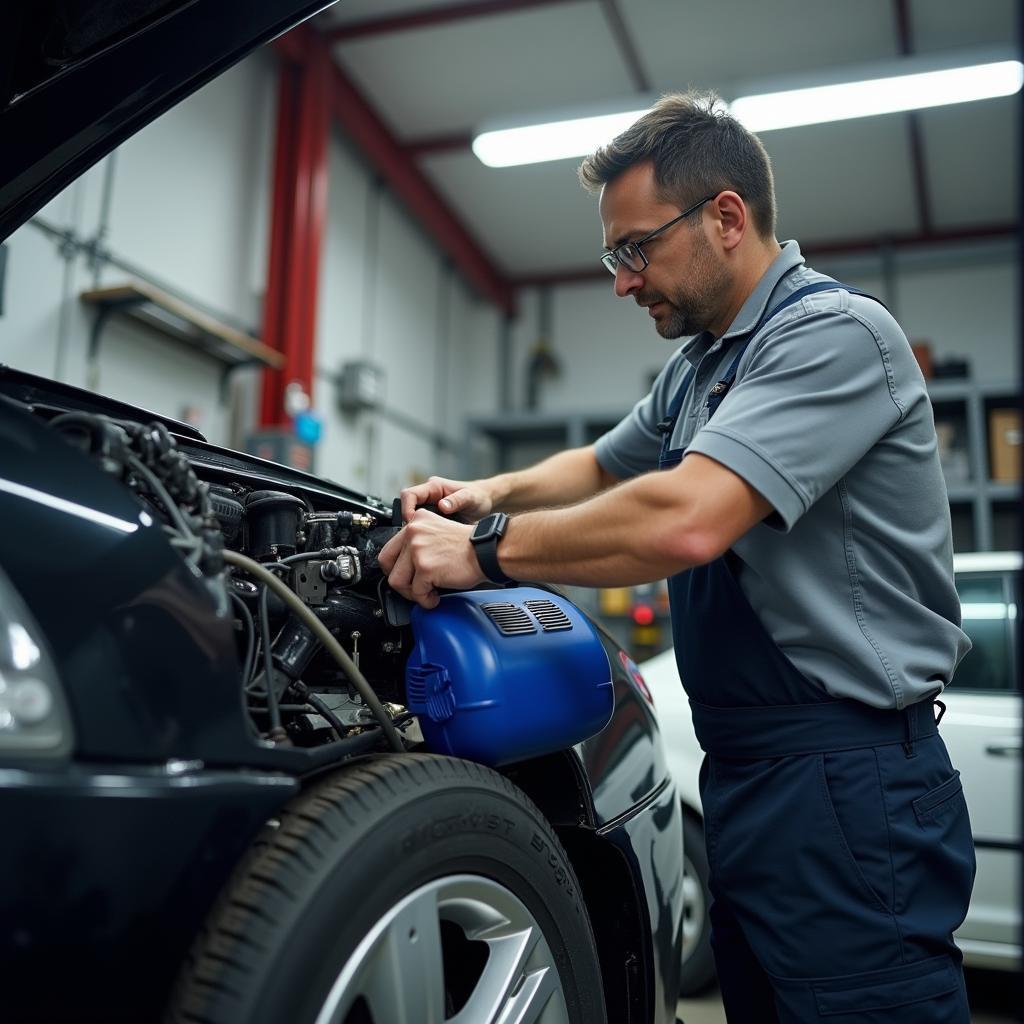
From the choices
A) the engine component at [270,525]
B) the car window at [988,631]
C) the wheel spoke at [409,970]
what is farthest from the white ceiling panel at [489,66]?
the wheel spoke at [409,970]

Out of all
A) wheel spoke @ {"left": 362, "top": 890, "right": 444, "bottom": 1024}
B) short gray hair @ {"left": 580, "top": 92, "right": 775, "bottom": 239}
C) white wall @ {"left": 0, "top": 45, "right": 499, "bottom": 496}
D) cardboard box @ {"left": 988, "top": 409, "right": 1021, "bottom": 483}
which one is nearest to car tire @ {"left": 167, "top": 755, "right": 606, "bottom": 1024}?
wheel spoke @ {"left": 362, "top": 890, "right": 444, "bottom": 1024}

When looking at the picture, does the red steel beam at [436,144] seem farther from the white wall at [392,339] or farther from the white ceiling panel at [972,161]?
the white ceiling panel at [972,161]

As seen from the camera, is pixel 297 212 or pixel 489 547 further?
pixel 297 212

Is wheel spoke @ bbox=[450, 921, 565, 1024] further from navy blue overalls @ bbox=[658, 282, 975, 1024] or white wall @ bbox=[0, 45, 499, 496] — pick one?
white wall @ bbox=[0, 45, 499, 496]

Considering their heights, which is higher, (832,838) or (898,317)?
(898,317)

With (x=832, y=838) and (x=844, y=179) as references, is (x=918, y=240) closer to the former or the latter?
(x=844, y=179)

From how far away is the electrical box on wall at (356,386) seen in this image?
626cm

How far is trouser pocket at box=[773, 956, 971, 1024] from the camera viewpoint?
114 centimetres

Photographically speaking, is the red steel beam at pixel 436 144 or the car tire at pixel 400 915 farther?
the red steel beam at pixel 436 144

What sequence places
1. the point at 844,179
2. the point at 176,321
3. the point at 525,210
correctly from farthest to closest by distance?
the point at 525,210, the point at 844,179, the point at 176,321

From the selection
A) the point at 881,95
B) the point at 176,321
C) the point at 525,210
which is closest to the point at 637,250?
the point at 176,321

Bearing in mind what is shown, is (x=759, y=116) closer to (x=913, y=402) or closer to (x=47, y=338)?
(x=47, y=338)

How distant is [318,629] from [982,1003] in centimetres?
257

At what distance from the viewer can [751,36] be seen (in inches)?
216
